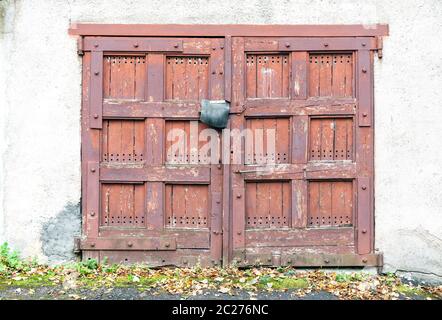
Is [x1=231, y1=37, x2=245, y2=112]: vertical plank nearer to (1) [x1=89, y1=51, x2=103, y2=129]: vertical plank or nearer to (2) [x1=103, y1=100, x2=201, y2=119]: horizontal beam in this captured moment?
(2) [x1=103, y1=100, x2=201, y2=119]: horizontal beam

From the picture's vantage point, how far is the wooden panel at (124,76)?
538 cm

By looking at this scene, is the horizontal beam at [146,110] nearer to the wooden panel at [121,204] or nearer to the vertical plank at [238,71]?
the vertical plank at [238,71]

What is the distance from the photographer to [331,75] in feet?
17.7

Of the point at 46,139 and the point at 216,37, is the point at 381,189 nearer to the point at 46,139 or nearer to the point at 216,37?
the point at 216,37

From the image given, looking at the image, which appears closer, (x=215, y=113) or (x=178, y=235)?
(x=215, y=113)

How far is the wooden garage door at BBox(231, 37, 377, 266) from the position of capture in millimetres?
5332

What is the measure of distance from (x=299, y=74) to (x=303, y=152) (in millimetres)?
812

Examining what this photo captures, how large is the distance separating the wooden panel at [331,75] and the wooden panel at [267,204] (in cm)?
106

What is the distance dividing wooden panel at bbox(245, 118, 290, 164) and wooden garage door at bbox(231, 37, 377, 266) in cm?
1

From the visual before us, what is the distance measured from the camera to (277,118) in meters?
5.40

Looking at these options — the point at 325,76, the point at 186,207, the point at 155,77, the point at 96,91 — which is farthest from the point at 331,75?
the point at 96,91

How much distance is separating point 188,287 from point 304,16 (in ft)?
9.81

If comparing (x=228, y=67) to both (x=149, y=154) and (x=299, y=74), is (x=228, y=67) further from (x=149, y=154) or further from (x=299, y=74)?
(x=149, y=154)

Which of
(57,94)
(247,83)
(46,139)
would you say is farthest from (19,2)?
(247,83)
